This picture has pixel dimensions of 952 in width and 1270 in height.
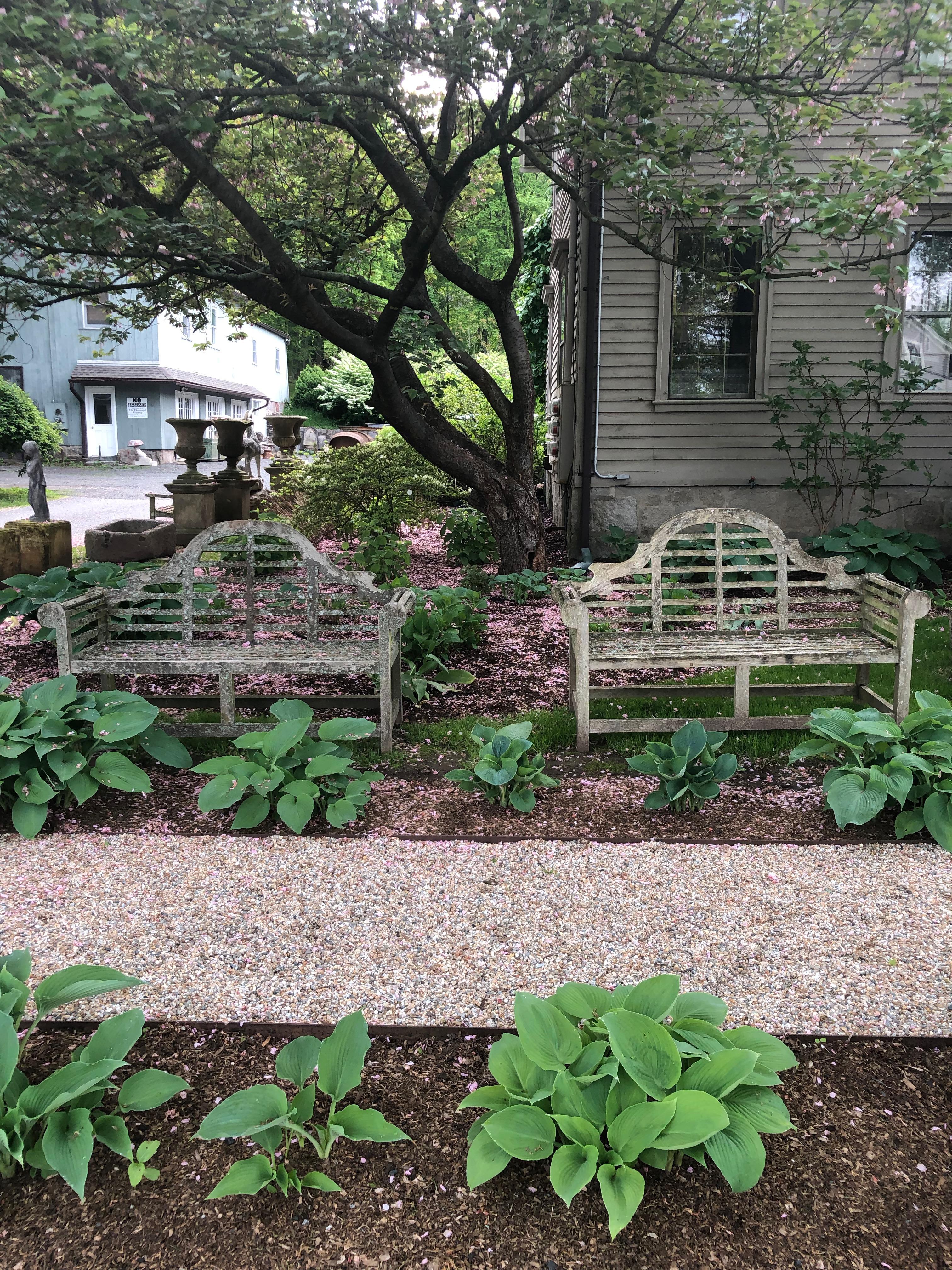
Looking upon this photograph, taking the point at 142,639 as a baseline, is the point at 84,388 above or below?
above

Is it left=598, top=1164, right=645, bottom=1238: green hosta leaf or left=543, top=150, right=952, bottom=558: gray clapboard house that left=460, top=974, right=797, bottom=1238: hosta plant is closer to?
left=598, top=1164, right=645, bottom=1238: green hosta leaf

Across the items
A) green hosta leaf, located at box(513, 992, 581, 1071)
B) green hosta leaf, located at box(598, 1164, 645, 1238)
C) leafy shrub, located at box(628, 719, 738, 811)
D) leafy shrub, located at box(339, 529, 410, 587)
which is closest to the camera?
green hosta leaf, located at box(598, 1164, 645, 1238)

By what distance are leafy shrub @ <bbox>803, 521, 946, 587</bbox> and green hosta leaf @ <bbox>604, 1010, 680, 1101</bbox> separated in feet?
22.4

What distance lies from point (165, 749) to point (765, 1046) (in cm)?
274

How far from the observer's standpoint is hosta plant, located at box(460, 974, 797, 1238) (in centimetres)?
193

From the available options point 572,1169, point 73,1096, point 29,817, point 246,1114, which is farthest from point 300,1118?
point 29,817

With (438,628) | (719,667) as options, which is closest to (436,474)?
(438,628)

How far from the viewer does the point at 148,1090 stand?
2176 millimetres

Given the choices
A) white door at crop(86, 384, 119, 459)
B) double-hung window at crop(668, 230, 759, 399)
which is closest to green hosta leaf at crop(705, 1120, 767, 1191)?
double-hung window at crop(668, 230, 759, 399)

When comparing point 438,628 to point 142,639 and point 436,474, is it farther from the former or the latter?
point 436,474

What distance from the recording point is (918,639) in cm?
687

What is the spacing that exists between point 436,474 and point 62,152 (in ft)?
18.0

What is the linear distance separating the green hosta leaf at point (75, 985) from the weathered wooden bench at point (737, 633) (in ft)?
8.93

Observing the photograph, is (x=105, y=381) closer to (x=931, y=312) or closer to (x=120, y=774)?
(x=931, y=312)
